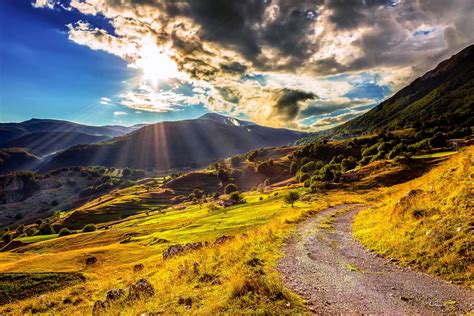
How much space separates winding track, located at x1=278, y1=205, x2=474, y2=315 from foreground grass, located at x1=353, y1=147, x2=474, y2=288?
104 centimetres

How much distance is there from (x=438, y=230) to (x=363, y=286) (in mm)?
7024

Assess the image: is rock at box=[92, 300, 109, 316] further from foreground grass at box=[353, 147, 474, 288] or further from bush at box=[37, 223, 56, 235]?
bush at box=[37, 223, 56, 235]

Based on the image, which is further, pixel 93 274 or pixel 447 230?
pixel 93 274

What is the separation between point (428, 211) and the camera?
67.2ft

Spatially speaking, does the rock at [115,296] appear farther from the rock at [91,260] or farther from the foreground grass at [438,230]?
the rock at [91,260]

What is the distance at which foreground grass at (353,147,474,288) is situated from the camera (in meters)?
14.6

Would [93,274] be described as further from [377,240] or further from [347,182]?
[347,182]

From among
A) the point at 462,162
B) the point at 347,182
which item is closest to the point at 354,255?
the point at 462,162

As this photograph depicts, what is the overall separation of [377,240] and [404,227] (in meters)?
2.85

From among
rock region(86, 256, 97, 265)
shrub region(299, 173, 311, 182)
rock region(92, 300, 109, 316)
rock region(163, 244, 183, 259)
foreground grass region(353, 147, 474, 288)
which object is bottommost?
rock region(86, 256, 97, 265)

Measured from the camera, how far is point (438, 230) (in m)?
17.2

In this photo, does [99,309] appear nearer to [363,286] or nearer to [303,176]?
[363,286]

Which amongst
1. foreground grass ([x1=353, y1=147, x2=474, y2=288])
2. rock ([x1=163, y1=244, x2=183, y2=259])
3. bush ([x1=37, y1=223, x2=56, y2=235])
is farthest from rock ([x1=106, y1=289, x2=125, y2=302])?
bush ([x1=37, y1=223, x2=56, y2=235])

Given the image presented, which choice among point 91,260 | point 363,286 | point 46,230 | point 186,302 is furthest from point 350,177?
point 46,230
